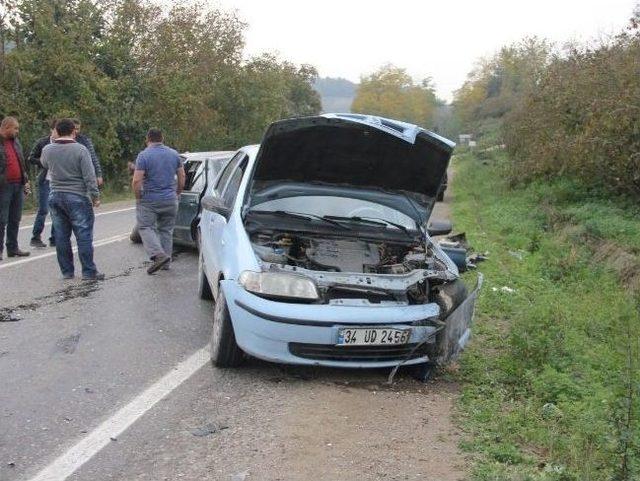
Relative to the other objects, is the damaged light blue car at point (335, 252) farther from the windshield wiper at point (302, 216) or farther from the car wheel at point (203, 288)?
the car wheel at point (203, 288)

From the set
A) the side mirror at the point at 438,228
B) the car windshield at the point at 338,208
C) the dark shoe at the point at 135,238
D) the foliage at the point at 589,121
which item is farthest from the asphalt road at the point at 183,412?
the foliage at the point at 589,121

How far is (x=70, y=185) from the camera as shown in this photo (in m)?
8.57

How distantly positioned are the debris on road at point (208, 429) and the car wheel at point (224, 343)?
1.04m

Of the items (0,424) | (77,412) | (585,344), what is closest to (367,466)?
(77,412)

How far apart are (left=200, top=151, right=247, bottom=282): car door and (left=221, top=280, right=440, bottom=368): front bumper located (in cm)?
111

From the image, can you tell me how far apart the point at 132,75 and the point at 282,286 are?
1007 inches

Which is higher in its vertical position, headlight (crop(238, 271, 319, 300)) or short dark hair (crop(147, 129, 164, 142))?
short dark hair (crop(147, 129, 164, 142))

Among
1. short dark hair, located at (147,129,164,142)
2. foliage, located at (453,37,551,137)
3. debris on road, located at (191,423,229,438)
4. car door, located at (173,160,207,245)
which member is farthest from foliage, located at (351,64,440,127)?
debris on road, located at (191,423,229,438)

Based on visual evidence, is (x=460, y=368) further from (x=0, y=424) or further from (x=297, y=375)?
(x=0, y=424)

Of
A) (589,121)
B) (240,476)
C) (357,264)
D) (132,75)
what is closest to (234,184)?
(357,264)

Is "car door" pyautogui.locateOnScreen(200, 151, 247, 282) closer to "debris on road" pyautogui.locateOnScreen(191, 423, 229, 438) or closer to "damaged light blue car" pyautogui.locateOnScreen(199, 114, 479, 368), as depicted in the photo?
"damaged light blue car" pyautogui.locateOnScreen(199, 114, 479, 368)

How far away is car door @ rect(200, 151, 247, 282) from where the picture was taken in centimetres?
667

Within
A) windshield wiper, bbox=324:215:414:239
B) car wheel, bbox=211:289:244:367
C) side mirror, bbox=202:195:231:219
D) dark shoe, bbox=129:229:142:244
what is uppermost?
side mirror, bbox=202:195:231:219

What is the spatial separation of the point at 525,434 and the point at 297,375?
176 centimetres
